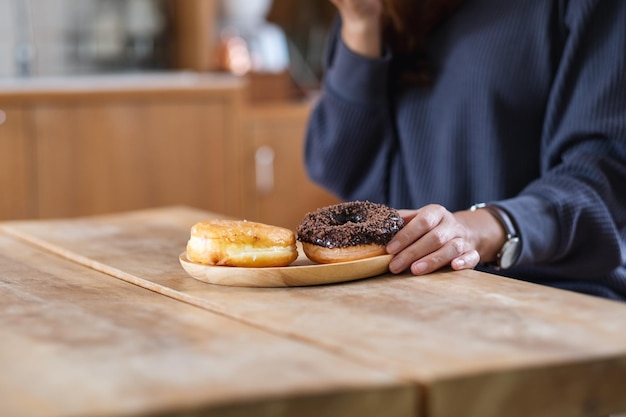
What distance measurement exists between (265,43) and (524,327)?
11.0 feet

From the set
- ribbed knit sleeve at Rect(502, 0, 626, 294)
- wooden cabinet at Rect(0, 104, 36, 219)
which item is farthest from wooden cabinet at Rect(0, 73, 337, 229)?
ribbed knit sleeve at Rect(502, 0, 626, 294)

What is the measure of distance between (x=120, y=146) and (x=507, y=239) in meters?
2.19

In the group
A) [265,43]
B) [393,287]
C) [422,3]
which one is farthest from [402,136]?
[265,43]

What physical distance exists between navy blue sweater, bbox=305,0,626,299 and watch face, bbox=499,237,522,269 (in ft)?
0.05

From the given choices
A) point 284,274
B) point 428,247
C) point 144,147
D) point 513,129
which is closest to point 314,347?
point 284,274

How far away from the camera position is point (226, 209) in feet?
11.8

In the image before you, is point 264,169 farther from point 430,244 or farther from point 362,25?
point 430,244

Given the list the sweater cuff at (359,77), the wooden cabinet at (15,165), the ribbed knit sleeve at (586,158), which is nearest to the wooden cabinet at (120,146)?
the wooden cabinet at (15,165)

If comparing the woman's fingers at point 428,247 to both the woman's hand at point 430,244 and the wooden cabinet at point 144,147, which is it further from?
the wooden cabinet at point 144,147

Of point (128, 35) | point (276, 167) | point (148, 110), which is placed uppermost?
point (128, 35)

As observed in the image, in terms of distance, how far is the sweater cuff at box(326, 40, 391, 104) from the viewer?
1709 mm

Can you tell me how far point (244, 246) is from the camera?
1.09 metres

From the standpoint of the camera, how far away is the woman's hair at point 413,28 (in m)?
1.70

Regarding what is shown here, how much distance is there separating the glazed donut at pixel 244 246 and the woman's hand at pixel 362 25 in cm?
66
